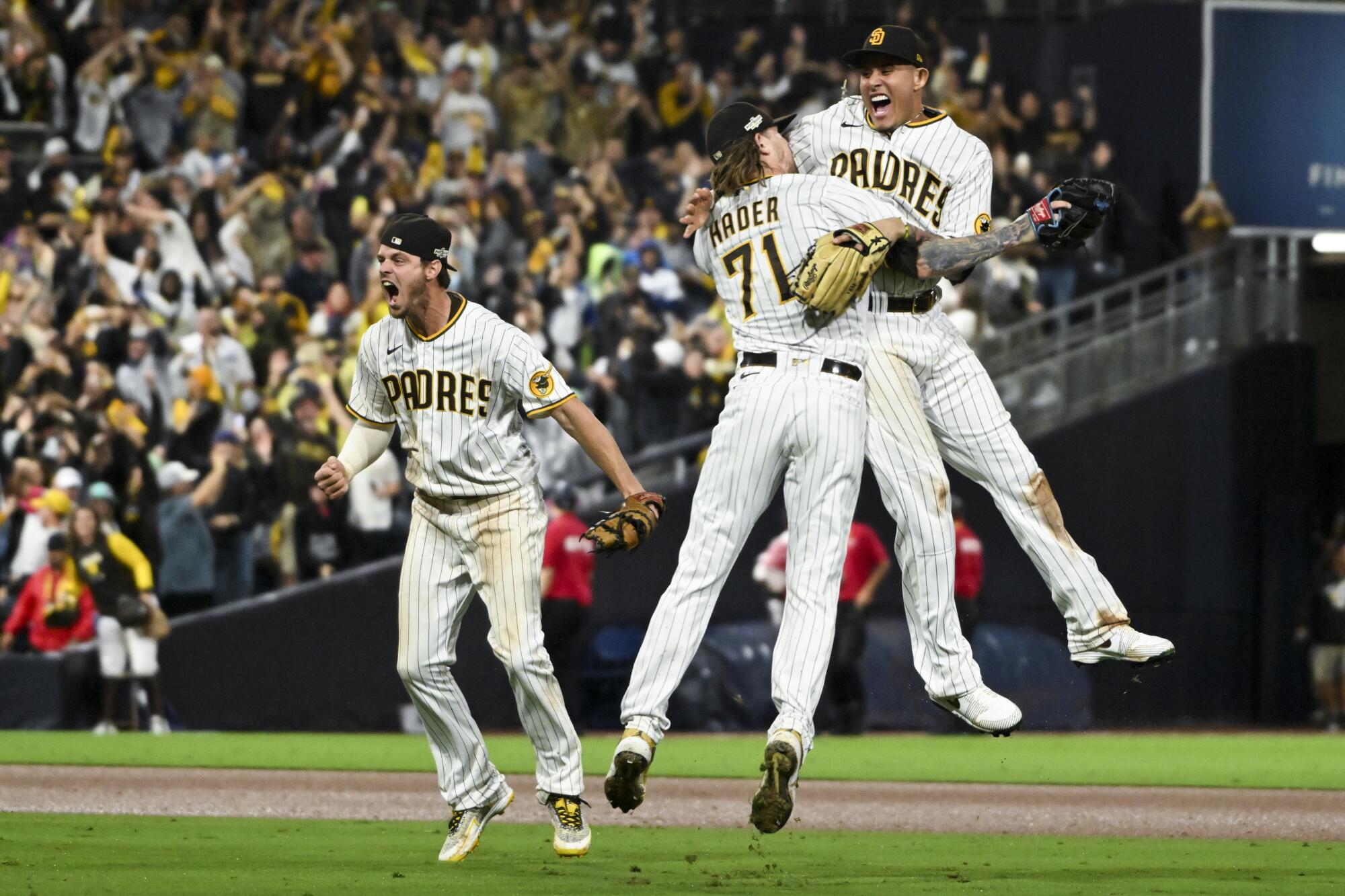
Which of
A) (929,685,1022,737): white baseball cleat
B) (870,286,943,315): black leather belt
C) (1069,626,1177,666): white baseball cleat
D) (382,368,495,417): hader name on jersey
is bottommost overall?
(929,685,1022,737): white baseball cleat

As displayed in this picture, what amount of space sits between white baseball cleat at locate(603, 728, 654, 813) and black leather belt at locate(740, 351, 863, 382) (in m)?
1.46

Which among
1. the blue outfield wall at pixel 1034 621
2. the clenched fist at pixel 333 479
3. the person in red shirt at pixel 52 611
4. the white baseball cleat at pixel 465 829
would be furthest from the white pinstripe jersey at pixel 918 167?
the person in red shirt at pixel 52 611

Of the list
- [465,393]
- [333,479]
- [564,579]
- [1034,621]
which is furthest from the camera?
[1034,621]

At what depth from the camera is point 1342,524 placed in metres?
21.3

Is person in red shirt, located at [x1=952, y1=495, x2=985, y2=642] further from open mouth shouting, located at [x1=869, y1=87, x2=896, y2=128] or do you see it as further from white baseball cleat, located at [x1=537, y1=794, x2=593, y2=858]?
open mouth shouting, located at [x1=869, y1=87, x2=896, y2=128]

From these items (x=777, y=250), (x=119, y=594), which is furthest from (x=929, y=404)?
(x=119, y=594)

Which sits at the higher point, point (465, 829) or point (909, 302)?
point (909, 302)

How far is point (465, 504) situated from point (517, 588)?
0.39 m

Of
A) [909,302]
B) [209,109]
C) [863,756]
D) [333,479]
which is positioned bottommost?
[863,756]

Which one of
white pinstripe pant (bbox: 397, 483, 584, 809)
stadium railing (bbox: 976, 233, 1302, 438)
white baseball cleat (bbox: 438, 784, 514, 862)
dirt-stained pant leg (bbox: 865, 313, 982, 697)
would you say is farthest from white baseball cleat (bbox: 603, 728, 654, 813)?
stadium railing (bbox: 976, 233, 1302, 438)

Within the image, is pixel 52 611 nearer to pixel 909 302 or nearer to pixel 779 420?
pixel 909 302

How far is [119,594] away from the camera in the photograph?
1664cm

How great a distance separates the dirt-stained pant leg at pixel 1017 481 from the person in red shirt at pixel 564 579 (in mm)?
8145

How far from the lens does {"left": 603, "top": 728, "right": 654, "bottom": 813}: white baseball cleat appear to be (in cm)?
766
